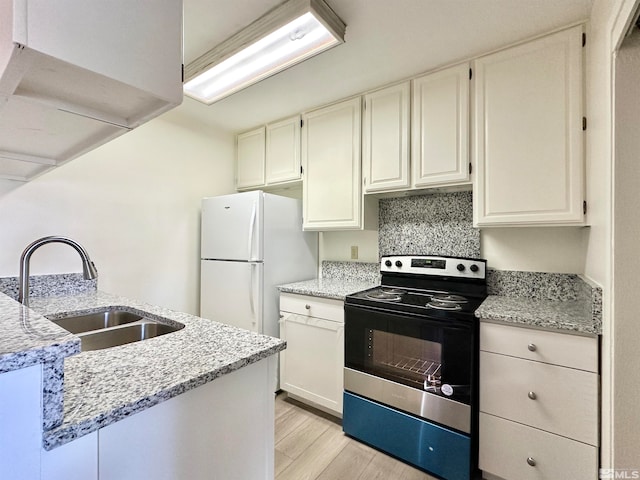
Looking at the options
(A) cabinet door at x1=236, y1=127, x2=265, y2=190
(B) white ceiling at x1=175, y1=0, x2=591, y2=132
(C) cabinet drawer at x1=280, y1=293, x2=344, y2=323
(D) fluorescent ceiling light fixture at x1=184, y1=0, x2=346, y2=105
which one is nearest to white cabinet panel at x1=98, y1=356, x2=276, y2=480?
(C) cabinet drawer at x1=280, y1=293, x2=344, y2=323

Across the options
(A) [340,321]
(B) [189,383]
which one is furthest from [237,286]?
(B) [189,383]

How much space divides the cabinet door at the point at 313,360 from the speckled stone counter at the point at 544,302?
976 millimetres

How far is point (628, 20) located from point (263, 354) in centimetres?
156

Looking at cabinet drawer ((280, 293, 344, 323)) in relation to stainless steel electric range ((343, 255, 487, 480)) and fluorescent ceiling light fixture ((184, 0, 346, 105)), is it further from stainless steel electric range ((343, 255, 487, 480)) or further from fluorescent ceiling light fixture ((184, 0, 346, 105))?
fluorescent ceiling light fixture ((184, 0, 346, 105))

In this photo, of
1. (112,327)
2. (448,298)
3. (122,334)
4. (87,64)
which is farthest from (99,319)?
(448,298)

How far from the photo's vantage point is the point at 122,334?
4.36ft

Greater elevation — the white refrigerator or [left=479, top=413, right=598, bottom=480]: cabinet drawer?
the white refrigerator

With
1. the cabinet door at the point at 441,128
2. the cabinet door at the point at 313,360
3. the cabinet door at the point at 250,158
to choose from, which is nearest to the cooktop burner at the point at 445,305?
the cabinet door at the point at 313,360

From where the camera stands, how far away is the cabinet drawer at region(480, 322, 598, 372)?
1.32 m

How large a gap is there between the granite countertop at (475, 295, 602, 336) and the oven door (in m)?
0.16

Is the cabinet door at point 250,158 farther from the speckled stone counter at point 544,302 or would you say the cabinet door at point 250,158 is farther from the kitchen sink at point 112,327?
the speckled stone counter at point 544,302

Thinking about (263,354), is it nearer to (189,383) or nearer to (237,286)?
(189,383)

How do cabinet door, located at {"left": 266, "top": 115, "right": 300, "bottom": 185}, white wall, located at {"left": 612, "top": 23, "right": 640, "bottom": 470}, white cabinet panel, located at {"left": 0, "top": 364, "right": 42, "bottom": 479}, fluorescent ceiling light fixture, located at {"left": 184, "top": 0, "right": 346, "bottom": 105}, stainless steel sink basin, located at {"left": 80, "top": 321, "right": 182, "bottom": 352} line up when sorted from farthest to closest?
cabinet door, located at {"left": 266, "top": 115, "right": 300, "bottom": 185}, fluorescent ceiling light fixture, located at {"left": 184, "top": 0, "right": 346, "bottom": 105}, stainless steel sink basin, located at {"left": 80, "top": 321, "right": 182, "bottom": 352}, white wall, located at {"left": 612, "top": 23, "right": 640, "bottom": 470}, white cabinet panel, located at {"left": 0, "top": 364, "right": 42, "bottom": 479}

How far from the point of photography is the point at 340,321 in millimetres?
2057
